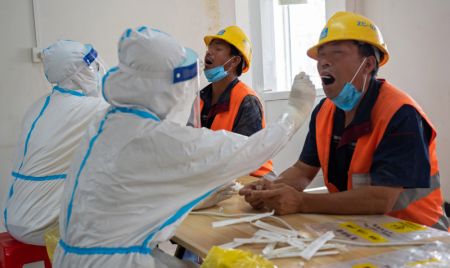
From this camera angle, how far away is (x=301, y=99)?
192cm

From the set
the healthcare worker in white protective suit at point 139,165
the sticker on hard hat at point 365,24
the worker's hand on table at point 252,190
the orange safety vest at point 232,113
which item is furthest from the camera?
the orange safety vest at point 232,113

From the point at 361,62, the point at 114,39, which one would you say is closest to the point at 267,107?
the point at 114,39

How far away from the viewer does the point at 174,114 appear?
61.5 inches

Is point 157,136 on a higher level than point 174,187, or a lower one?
higher

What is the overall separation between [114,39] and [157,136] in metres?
2.72

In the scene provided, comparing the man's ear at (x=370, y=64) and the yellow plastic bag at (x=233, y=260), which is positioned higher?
the man's ear at (x=370, y=64)

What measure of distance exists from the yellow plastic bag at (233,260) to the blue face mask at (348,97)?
0.90 metres

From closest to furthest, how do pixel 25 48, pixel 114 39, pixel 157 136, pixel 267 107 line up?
1. pixel 157 136
2. pixel 25 48
3. pixel 114 39
4. pixel 267 107

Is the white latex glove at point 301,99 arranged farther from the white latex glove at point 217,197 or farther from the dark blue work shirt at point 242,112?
the dark blue work shirt at point 242,112

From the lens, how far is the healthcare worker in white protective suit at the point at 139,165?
141 cm

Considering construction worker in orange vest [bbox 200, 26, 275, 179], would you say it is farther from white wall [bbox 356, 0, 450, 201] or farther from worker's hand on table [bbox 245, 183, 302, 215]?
white wall [bbox 356, 0, 450, 201]

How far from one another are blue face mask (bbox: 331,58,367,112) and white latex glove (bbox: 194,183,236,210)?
56cm

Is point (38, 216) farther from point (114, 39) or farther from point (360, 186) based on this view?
point (114, 39)

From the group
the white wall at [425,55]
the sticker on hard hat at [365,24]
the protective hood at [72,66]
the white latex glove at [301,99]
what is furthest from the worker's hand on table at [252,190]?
the white wall at [425,55]
